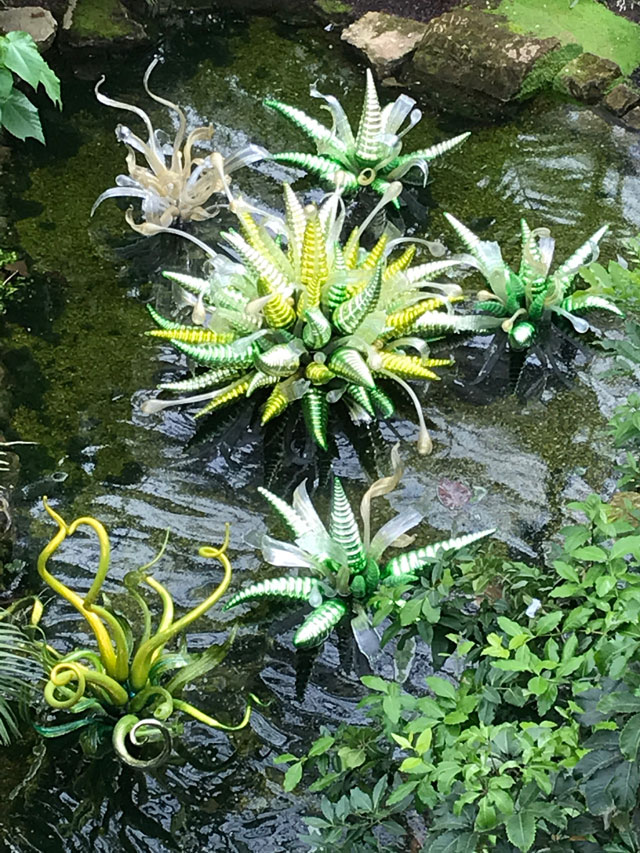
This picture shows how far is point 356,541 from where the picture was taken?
270 cm

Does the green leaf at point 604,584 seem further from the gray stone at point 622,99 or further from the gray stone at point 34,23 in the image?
the gray stone at point 34,23

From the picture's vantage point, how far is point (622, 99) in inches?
181

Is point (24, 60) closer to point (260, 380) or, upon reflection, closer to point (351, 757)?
point (260, 380)

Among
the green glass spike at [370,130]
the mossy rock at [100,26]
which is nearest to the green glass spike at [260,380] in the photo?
the green glass spike at [370,130]

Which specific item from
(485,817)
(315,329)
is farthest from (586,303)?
(485,817)

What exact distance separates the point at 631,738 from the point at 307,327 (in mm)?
2170

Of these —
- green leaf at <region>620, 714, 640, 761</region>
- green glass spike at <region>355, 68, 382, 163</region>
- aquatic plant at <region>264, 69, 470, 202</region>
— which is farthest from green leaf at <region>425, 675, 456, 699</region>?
green glass spike at <region>355, 68, 382, 163</region>

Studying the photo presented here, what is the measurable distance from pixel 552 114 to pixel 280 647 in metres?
3.02

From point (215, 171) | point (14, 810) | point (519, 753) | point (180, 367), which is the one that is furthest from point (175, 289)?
point (519, 753)

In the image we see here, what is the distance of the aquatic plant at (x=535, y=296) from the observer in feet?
11.5

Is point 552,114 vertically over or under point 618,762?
under

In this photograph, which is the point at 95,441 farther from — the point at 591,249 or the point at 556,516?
the point at 591,249

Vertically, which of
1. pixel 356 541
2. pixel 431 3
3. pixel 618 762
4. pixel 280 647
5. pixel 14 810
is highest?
pixel 618 762

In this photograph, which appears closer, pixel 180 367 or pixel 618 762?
pixel 618 762
